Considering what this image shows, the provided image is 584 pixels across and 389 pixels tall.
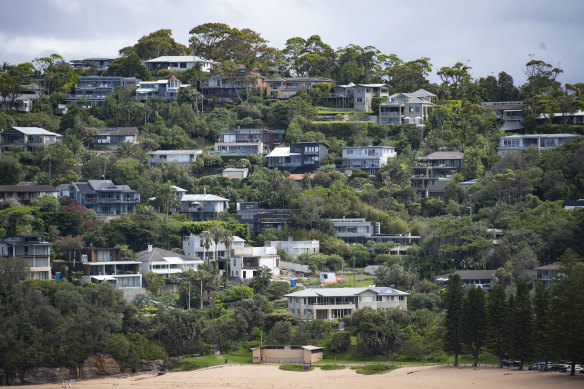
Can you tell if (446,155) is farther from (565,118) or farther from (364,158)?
(565,118)

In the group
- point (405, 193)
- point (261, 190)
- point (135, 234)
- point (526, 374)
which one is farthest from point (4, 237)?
point (526, 374)

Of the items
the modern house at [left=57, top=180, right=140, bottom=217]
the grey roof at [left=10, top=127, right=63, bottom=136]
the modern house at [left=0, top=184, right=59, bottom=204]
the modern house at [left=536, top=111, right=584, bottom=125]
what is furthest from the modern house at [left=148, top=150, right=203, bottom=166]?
the modern house at [left=536, top=111, right=584, bottom=125]

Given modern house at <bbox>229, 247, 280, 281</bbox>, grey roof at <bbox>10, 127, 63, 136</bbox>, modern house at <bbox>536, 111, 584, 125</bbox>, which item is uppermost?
modern house at <bbox>536, 111, 584, 125</bbox>

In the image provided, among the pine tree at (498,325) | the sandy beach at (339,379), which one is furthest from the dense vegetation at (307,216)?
the sandy beach at (339,379)

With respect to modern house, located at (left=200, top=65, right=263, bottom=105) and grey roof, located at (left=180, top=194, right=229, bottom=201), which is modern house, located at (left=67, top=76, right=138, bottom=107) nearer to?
modern house, located at (left=200, top=65, right=263, bottom=105)

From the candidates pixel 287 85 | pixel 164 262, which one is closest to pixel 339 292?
pixel 164 262

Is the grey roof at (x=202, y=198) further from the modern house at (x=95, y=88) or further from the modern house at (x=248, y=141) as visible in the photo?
the modern house at (x=95, y=88)

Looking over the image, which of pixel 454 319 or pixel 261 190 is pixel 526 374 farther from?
pixel 261 190
